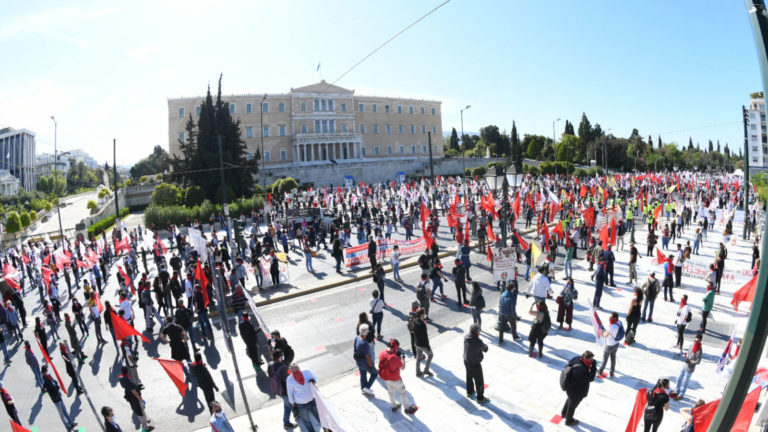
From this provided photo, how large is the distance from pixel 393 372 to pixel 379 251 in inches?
466

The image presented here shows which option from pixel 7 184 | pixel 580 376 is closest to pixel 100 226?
pixel 580 376

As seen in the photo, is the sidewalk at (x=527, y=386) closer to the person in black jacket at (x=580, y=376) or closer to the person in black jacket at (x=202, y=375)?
the person in black jacket at (x=580, y=376)

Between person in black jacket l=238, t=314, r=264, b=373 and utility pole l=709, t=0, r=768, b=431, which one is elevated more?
utility pole l=709, t=0, r=768, b=431

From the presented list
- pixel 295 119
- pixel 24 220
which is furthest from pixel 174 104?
pixel 24 220

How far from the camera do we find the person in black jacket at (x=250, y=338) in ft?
31.1

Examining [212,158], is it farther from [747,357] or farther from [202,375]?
[747,357]

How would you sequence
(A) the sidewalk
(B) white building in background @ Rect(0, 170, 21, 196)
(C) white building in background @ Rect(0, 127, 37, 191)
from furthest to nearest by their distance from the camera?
(C) white building in background @ Rect(0, 127, 37, 191)
(B) white building in background @ Rect(0, 170, 21, 196)
(A) the sidewalk

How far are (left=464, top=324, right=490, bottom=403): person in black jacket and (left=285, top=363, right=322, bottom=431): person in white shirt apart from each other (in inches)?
104

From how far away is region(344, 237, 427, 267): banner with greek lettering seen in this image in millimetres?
18297

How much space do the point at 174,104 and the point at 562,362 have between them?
73.4m

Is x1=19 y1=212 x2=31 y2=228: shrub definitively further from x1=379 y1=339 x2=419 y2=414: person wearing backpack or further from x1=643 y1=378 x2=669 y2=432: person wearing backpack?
x1=643 y1=378 x2=669 y2=432: person wearing backpack

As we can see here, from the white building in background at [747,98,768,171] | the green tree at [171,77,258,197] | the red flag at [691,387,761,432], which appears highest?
the white building in background at [747,98,768,171]

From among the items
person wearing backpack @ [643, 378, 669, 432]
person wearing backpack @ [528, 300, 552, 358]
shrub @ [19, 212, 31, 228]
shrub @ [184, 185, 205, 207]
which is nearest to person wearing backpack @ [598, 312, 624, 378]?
person wearing backpack @ [528, 300, 552, 358]

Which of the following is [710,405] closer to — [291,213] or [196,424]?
[196,424]
